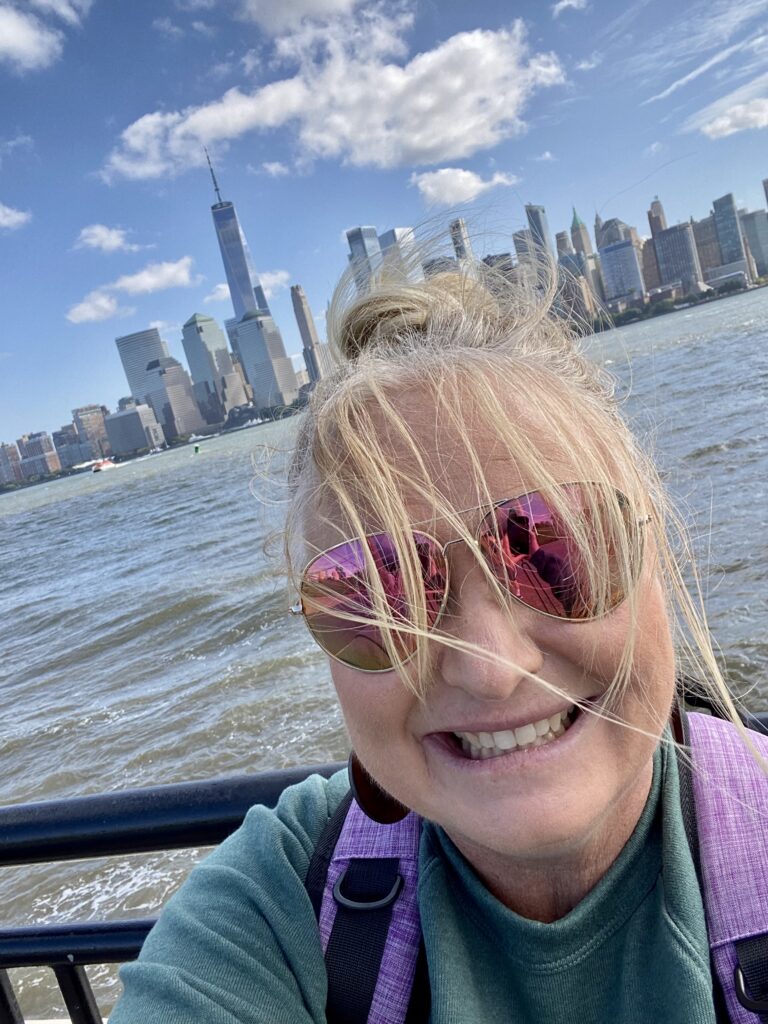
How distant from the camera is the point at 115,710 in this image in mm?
8703

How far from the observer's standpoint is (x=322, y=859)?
1283mm

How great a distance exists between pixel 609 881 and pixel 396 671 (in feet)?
1.40

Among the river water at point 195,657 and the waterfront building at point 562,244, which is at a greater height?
the waterfront building at point 562,244

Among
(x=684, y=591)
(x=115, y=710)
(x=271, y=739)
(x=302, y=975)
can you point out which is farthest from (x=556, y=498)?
(x=115, y=710)

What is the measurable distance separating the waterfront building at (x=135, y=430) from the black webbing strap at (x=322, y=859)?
431 feet

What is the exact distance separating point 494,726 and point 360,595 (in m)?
0.28

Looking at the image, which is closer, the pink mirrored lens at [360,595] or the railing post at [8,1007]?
the pink mirrored lens at [360,595]

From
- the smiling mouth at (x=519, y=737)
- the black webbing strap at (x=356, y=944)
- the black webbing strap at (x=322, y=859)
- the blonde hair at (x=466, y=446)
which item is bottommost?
the black webbing strap at (x=356, y=944)

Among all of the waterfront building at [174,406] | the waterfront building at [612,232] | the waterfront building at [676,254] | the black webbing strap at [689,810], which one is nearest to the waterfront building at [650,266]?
→ the waterfront building at [676,254]

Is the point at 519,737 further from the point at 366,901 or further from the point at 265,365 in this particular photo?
the point at 265,365

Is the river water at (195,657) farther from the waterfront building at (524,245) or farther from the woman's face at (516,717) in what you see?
the woman's face at (516,717)

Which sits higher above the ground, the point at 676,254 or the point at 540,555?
the point at 676,254

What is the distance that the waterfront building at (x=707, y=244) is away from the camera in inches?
422

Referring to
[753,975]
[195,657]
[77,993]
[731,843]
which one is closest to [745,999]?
[753,975]
